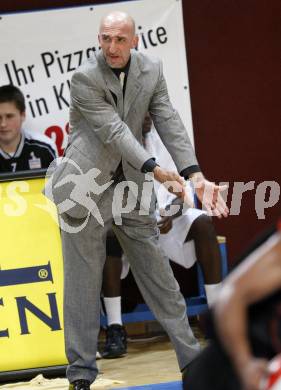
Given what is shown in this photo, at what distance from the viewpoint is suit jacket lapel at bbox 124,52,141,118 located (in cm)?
459

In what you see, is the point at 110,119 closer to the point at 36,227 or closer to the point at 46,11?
the point at 36,227

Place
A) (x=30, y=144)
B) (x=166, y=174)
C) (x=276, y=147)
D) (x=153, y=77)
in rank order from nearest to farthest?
(x=166, y=174), (x=153, y=77), (x=30, y=144), (x=276, y=147)

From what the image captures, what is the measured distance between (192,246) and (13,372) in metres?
1.52

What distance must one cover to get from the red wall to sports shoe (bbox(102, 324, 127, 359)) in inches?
56.9

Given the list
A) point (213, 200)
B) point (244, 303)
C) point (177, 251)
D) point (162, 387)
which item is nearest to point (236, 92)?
point (177, 251)

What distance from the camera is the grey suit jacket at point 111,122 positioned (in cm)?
454

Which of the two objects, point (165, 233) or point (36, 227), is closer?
point (36, 227)

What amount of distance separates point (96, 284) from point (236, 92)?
111 inches

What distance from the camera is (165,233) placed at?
6.18 metres

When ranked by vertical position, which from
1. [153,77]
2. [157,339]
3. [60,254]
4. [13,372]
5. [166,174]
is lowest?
[157,339]

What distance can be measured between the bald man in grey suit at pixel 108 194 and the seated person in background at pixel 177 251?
1.30 m

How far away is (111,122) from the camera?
4.50m

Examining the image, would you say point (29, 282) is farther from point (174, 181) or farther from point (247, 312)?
point (247, 312)

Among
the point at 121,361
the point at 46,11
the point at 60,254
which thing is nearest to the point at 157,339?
the point at 121,361
